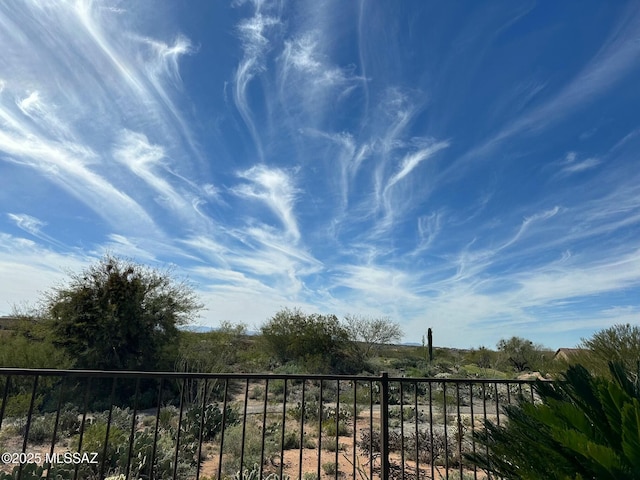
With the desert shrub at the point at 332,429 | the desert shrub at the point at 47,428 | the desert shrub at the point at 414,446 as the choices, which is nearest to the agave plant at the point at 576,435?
the desert shrub at the point at 414,446

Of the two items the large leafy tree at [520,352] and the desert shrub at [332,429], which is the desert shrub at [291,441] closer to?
the desert shrub at [332,429]

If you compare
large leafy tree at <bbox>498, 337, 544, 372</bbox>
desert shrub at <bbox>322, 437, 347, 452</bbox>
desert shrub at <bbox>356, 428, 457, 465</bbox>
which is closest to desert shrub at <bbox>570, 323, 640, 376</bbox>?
desert shrub at <bbox>356, 428, 457, 465</bbox>

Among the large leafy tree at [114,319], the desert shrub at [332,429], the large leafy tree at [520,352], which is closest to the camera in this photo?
the desert shrub at [332,429]

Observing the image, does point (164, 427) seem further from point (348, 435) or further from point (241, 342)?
point (241, 342)

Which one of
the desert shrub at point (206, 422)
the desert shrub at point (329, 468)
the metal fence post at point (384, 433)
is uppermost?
the metal fence post at point (384, 433)

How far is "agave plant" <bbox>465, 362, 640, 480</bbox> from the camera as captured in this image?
5.55ft

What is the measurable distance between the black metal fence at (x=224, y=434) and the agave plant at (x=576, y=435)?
71 cm

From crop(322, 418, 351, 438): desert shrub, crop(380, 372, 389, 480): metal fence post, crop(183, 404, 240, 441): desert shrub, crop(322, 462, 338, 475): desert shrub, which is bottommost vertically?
crop(322, 462, 338, 475): desert shrub

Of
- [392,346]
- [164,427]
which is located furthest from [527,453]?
[392,346]

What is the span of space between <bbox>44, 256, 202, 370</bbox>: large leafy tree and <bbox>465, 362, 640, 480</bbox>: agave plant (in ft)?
42.4

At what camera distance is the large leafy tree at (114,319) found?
12.8 meters

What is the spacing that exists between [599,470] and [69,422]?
9.86 metres

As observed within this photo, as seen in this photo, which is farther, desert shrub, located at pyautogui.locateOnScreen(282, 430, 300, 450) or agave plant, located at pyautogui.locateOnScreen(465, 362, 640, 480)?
desert shrub, located at pyautogui.locateOnScreen(282, 430, 300, 450)

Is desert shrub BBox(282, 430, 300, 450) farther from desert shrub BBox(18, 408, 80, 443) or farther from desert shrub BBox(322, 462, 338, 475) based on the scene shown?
desert shrub BBox(18, 408, 80, 443)
